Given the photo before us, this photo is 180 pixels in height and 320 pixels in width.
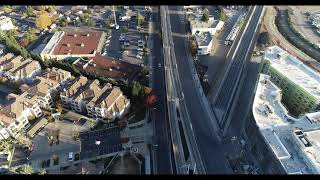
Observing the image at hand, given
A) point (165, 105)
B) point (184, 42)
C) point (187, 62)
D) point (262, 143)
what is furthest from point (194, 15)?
point (262, 143)

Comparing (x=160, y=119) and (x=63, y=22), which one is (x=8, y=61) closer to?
(x=63, y=22)

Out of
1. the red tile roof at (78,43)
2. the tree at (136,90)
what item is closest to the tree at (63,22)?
the red tile roof at (78,43)

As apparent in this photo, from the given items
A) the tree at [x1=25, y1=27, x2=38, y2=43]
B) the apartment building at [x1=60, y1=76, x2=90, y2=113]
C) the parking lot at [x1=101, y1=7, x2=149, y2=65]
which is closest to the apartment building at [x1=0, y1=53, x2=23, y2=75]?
the tree at [x1=25, y1=27, x2=38, y2=43]

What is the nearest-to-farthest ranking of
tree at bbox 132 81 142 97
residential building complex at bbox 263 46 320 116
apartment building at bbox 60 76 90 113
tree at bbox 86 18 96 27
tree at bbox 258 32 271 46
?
residential building complex at bbox 263 46 320 116, tree at bbox 132 81 142 97, apartment building at bbox 60 76 90 113, tree at bbox 258 32 271 46, tree at bbox 86 18 96 27

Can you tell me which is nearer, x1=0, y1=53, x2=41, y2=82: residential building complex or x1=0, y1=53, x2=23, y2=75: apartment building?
x1=0, y1=53, x2=41, y2=82: residential building complex

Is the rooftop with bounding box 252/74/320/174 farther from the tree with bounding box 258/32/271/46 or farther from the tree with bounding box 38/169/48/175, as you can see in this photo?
the tree with bounding box 38/169/48/175

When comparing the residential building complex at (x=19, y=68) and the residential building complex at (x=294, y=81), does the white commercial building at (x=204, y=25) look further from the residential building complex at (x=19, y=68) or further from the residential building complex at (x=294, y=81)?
the residential building complex at (x=19, y=68)
